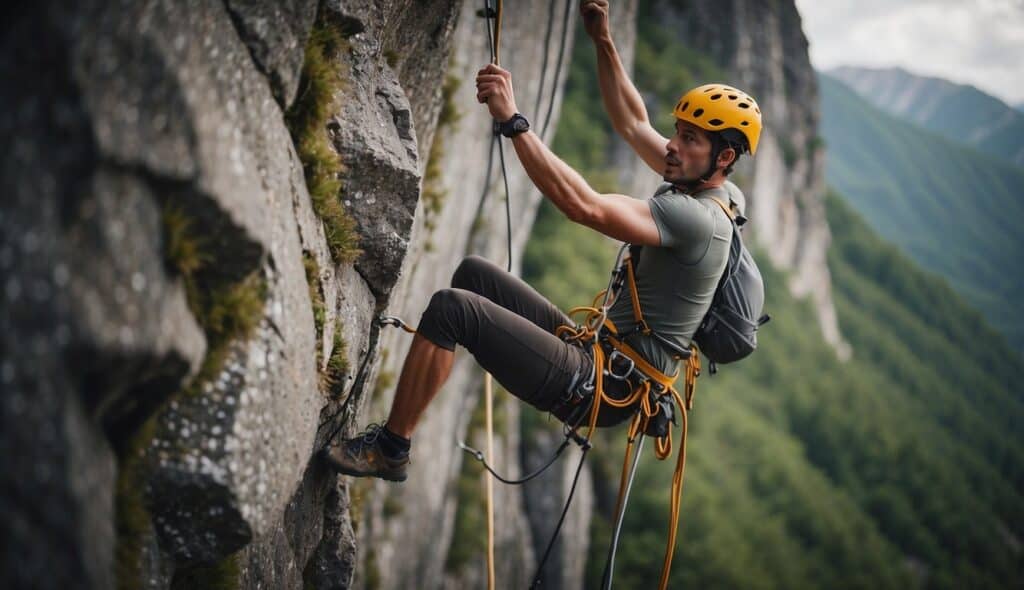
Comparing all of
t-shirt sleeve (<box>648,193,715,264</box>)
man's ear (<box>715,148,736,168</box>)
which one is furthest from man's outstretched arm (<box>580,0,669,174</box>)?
t-shirt sleeve (<box>648,193,715,264</box>)

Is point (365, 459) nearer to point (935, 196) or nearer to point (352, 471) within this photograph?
point (352, 471)

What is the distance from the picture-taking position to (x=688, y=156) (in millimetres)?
4578

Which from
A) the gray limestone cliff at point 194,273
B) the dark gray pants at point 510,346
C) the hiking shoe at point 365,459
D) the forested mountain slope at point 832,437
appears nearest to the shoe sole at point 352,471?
the hiking shoe at point 365,459

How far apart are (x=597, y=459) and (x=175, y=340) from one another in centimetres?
2867

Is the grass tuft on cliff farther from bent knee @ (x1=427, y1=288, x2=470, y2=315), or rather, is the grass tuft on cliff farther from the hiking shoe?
the hiking shoe

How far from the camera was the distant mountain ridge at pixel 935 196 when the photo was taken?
14005 cm

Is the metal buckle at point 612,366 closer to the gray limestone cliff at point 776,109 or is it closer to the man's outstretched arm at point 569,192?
the man's outstretched arm at point 569,192

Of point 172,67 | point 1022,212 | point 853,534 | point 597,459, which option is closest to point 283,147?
point 172,67

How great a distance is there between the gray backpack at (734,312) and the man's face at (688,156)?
41 centimetres

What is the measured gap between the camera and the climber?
3896 mm

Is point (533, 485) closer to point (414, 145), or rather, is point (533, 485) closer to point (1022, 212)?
point (414, 145)

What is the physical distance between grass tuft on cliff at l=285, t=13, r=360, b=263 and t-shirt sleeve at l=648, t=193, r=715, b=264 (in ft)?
5.91

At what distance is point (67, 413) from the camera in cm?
223

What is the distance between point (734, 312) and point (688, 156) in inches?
40.8
